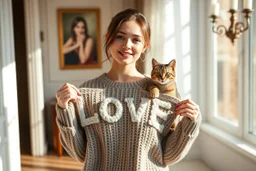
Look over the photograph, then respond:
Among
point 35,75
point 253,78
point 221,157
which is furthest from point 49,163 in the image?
point 253,78

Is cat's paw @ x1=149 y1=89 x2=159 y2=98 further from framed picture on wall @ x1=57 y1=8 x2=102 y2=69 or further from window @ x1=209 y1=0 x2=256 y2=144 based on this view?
framed picture on wall @ x1=57 y1=8 x2=102 y2=69

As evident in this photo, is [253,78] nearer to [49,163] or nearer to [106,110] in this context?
[106,110]

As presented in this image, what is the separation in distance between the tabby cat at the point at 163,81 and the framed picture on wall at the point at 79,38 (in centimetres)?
327

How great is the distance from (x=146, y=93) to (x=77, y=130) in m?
0.30

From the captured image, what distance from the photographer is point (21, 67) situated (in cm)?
540

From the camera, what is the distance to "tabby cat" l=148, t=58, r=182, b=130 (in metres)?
1.17

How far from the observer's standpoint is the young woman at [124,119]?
1126 millimetres

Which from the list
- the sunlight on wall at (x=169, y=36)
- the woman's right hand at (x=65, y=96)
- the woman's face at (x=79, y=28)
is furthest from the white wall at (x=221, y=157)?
the woman's face at (x=79, y=28)

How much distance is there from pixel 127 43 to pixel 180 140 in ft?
1.34

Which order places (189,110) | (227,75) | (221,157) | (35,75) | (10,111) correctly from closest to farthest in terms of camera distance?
(189,110), (10,111), (221,157), (227,75), (35,75)

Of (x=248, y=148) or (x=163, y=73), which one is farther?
(x=248, y=148)

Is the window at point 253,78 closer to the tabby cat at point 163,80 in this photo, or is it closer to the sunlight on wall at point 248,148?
the sunlight on wall at point 248,148

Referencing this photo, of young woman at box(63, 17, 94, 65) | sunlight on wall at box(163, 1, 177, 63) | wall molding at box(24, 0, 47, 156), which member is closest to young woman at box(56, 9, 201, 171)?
sunlight on wall at box(163, 1, 177, 63)

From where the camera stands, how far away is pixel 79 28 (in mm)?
4363
